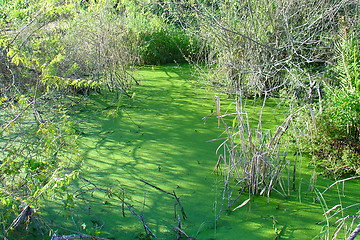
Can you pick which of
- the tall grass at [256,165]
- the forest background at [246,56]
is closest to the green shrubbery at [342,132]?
the forest background at [246,56]

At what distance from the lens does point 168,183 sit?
11.0ft

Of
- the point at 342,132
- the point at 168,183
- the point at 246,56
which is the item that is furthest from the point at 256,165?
the point at 246,56

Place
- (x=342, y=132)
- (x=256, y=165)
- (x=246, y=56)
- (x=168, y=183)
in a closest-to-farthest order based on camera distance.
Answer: (x=256, y=165)
(x=168, y=183)
(x=342, y=132)
(x=246, y=56)

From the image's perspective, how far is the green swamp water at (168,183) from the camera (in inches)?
108

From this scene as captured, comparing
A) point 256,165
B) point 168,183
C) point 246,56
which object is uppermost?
point 246,56

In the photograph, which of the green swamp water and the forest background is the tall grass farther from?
the forest background

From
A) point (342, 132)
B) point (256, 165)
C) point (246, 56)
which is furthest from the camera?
point (246, 56)

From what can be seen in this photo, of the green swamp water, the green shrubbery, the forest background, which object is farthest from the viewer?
the forest background

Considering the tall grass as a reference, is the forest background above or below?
above

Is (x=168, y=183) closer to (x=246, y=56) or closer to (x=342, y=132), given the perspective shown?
(x=342, y=132)

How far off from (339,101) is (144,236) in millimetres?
2028

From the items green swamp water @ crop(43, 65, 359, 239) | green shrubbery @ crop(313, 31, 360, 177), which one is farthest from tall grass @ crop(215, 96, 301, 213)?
green shrubbery @ crop(313, 31, 360, 177)

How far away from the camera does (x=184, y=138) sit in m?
4.27

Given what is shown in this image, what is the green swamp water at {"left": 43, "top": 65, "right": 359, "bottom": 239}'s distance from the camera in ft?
9.02
